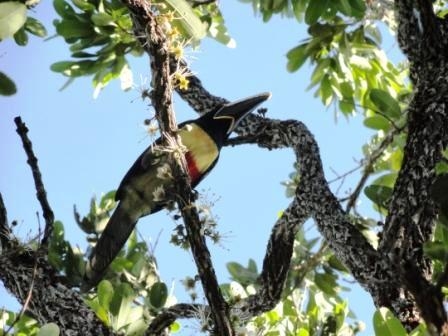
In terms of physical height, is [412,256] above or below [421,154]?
below

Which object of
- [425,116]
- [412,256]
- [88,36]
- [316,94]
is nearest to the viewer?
[412,256]

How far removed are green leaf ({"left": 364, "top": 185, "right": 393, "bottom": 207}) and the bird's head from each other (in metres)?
0.63

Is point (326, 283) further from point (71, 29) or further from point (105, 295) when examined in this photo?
point (71, 29)

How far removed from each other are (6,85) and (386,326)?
1.48m

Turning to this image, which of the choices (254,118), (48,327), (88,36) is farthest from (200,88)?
(48,327)

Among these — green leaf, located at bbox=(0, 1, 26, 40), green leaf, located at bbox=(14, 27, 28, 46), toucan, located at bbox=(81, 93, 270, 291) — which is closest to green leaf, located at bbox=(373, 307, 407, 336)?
green leaf, located at bbox=(0, 1, 26, 40)

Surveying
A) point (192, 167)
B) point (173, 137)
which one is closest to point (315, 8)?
point (192, 167)

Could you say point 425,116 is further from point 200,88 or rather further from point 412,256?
point 200,88

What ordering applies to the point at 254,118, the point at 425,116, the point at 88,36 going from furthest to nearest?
the point at 88,36, the point at 254,118, the point at 425,116

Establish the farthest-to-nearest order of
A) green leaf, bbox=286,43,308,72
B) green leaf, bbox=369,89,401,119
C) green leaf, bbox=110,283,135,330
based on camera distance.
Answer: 1. green leaf, bbox=286,43,308,72
2. green leaf, bbox=369,89,401,119
3. green leaf, bbox=110,283,135,330

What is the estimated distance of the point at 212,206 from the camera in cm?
217

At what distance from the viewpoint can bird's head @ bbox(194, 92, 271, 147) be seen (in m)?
3.24

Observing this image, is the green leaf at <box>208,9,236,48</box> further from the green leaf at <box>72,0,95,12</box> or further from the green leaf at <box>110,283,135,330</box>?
the green leaf at <box>110,283,135,330</box>

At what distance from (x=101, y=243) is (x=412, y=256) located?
1.61 metres
